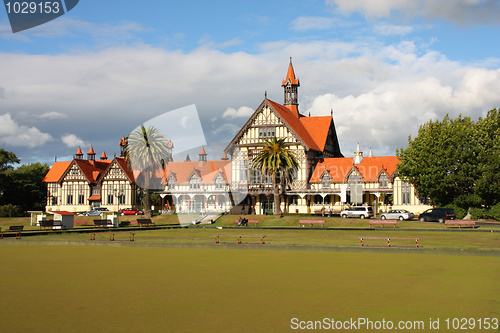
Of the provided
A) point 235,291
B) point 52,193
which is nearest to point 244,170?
point 52,193

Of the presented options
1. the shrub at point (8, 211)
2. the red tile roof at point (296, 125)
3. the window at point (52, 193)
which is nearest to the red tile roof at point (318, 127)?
the red tile roof at point (296, 125)

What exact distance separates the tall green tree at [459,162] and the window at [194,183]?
33.3 metres

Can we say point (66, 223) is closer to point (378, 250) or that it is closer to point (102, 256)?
point (102, 256)

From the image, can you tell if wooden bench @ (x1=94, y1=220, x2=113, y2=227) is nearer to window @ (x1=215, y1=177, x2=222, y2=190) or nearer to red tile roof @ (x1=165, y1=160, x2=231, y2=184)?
window @ (x1=215, y1=177, x2=222, y2=190)

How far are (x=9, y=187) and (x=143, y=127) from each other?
2814cm

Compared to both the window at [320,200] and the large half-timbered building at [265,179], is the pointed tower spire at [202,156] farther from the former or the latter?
the window at [320,200]

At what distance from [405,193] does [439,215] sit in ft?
39.9

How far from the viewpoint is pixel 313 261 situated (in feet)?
73.9

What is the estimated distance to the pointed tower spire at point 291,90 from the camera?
80.8 metres

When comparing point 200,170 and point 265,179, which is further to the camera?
point 200,170

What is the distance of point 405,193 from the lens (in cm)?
6481

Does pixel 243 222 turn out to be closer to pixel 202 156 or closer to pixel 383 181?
pixel 383 181

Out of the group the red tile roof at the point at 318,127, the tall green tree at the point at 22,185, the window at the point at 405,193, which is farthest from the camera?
the tall green tree at the point at 22,185

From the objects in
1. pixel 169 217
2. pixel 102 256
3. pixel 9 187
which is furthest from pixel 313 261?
pixel 9 187
